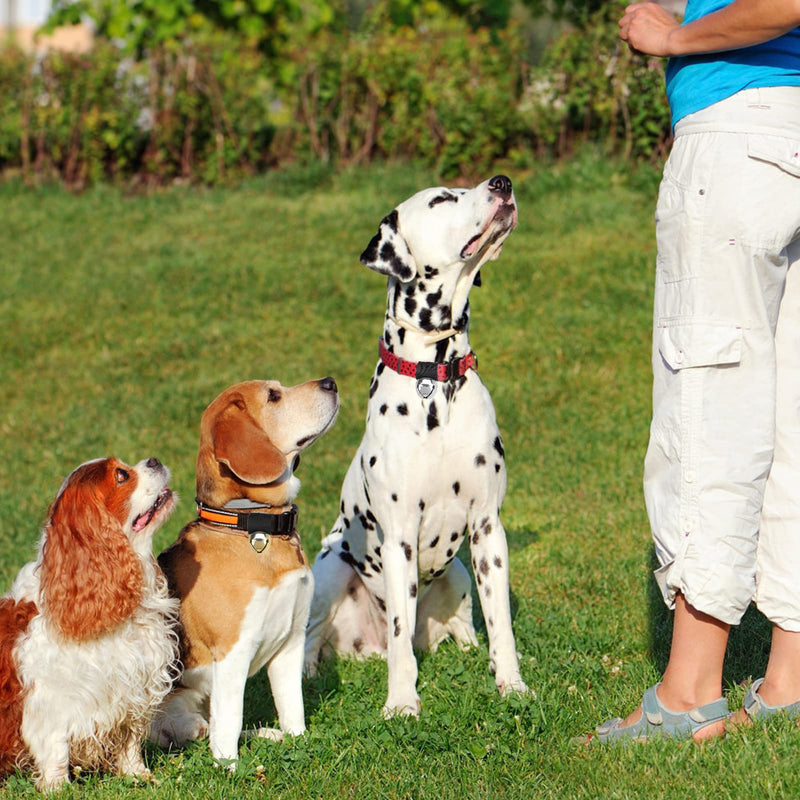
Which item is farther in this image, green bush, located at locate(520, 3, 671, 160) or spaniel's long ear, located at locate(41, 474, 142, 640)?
green bush, located at locate(520, 3, 671, 160)

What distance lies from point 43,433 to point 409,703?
5.74 metres

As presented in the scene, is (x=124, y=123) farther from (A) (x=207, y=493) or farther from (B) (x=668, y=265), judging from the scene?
(B) (x=668, y=265)

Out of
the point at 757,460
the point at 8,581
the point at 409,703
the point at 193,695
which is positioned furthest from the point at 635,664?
the point at 8,581

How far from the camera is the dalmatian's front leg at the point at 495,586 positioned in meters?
5.12

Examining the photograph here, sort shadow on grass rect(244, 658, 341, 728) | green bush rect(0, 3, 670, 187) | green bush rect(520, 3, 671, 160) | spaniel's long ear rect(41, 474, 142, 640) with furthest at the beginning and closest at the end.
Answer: green bush rect(0, 3, 670, 187), green bush rect(520, 3, 671, 160), shadow on grass rect(244, 658, 341, 728), spaniel's long ear rect(41, 474, 142, 640)

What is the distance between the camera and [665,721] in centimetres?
419

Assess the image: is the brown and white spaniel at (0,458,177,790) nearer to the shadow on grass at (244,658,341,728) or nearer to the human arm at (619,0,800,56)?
the shadow on grass at (244,658,341,728)

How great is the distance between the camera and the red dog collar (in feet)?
16.3

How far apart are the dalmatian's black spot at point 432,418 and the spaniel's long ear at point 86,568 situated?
4.60 ft

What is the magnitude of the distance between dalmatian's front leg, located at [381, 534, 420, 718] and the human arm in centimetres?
231

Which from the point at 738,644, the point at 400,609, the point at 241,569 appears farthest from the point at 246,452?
the point at 738,644

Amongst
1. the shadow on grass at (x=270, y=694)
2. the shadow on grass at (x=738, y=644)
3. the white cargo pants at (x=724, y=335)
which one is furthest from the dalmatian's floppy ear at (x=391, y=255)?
the shadow on grass at (x=738, y=644)

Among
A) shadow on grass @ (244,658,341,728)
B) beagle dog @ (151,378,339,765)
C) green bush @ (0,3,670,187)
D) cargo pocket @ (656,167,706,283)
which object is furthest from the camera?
green bush @ (0,3,670,187)

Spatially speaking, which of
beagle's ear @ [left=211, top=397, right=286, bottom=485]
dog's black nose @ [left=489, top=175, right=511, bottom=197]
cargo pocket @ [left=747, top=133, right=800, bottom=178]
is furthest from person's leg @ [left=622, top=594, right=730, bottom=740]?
dog's black nose @ [left=489, top=175, right=511, bottom=197]
